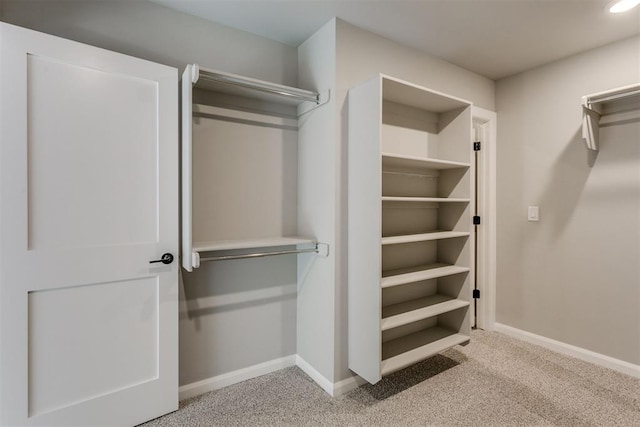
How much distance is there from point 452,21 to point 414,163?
3.14 ft

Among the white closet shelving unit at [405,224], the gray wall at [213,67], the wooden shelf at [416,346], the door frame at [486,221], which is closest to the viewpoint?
the gray wall at [213,67]

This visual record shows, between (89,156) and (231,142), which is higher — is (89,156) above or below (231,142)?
below

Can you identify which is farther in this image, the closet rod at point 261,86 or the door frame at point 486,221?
the door frame at point 486,221

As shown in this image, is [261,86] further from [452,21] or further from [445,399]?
[445,399]

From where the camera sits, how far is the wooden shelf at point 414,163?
203 cm

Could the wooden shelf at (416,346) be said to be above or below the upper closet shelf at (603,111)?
below

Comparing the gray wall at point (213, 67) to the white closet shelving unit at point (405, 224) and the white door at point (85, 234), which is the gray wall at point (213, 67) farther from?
the white closet shelving unit at point (405, 224)

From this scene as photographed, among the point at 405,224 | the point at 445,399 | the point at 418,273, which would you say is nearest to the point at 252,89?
the point at 405,224

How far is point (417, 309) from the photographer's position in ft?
7.66

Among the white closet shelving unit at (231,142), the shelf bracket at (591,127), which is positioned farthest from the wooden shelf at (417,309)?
the shelf bracket at (591,127)

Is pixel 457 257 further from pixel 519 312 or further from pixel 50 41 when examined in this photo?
pixel 50 41

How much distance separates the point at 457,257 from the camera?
2539 millimetres

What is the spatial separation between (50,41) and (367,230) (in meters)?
1.88

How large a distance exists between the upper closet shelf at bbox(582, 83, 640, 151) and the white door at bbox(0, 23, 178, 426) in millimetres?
2799
